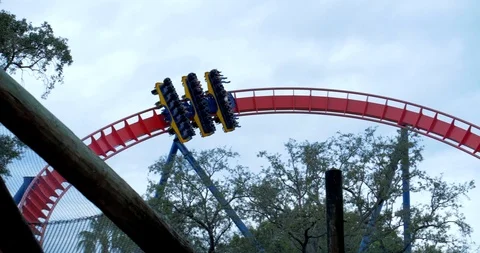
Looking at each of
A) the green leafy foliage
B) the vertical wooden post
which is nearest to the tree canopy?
the green leafy foliage

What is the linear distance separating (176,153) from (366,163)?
553 centimetres

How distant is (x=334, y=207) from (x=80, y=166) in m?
1.93

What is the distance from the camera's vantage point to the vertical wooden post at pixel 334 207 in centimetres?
500

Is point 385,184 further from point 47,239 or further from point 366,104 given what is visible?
point 47,239

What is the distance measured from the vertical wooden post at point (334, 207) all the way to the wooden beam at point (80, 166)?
131 centimetres

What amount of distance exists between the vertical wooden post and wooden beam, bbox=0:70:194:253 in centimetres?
131

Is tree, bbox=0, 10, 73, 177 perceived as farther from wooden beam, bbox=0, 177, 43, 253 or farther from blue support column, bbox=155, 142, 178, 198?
wooden beam, bbox=0, 177, 43, 253

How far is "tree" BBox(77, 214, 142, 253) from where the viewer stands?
22.4 ft

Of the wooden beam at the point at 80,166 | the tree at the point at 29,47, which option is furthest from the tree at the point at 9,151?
the wooden beam at the point at 80,166

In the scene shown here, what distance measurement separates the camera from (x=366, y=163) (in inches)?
691

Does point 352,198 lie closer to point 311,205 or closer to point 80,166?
point 311,205

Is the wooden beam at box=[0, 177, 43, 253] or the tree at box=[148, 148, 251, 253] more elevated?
the tree at box=[148, 148, 251, 253]

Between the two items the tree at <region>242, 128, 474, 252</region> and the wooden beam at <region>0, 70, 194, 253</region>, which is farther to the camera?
the tree at <region>242, 128, 474, 252</region>

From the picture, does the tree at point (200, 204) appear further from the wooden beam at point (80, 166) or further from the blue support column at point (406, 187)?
the wooden beam at point (80, 166)
